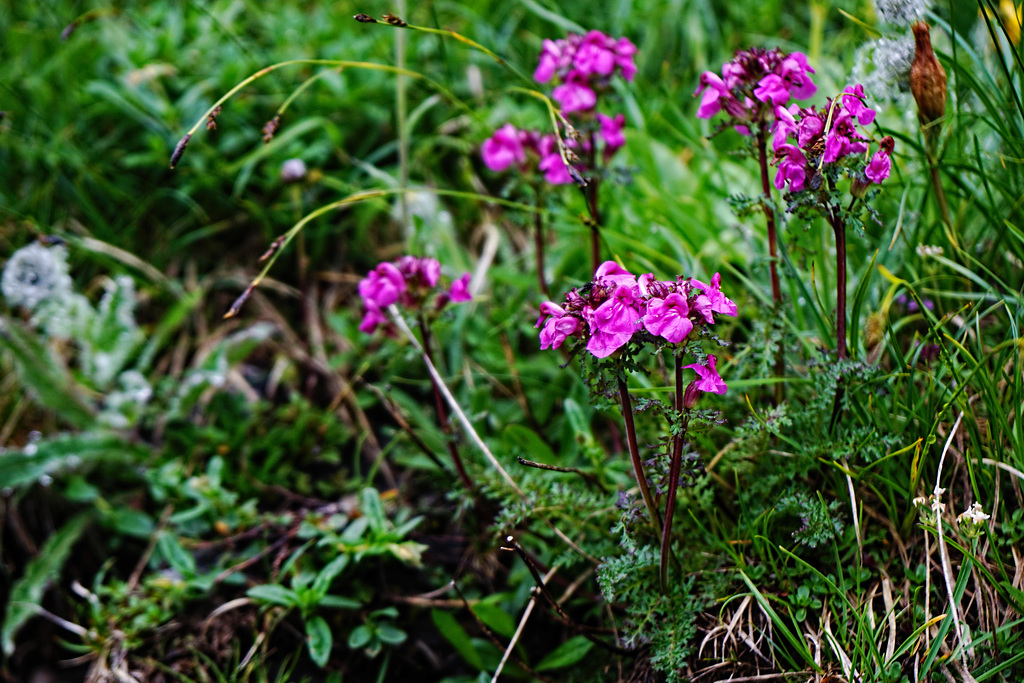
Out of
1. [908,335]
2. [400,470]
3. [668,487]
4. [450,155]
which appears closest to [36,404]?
[400,470]

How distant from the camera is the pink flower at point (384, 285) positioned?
171 cm

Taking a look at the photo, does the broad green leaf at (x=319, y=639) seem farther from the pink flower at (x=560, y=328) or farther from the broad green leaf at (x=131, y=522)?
the pink flower at (x=560, y=328)

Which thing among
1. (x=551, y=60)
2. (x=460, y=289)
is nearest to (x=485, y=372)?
(x=460, y=289)

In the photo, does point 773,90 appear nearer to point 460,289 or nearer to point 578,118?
point 578,118

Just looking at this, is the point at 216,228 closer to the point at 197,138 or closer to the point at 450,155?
the point at 197,138

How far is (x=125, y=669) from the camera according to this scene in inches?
72.3

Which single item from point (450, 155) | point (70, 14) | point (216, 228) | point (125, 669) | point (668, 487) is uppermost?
point (70, 14)

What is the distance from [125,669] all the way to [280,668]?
1.37 feet

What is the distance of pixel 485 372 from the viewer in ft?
7.13

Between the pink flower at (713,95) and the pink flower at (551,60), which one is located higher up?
the pink flower at (551,60)

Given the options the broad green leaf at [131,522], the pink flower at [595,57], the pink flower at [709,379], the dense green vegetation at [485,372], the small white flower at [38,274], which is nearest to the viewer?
the pink flower at [709,379]

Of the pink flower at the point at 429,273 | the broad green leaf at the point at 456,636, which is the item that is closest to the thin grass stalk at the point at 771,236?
the pink flower at the point at 429,273

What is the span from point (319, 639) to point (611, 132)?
154cm

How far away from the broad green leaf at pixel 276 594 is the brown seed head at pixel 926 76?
1806 mm
